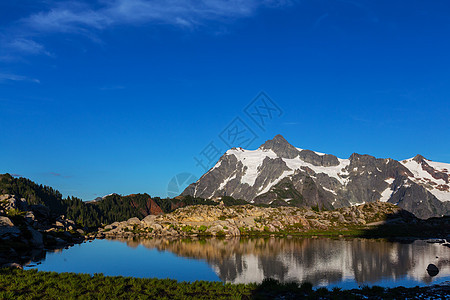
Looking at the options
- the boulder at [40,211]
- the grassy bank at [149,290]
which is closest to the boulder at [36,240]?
the boulder at [40,211]

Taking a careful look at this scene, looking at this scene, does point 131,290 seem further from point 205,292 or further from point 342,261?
→ point 342,261

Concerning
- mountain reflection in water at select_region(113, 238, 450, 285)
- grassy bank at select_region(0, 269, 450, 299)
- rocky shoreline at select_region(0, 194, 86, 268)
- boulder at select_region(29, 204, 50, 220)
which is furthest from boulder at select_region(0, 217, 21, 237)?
boulder at select_region(29, 204, 50, 220)

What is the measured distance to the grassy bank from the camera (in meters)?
37.5

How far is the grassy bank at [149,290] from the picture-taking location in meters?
37.5

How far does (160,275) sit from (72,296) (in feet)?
86.5

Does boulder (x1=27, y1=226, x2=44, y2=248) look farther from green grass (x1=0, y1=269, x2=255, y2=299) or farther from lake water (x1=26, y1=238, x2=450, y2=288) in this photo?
green grass (x1=0, y1=269, x2=255, y2=299)

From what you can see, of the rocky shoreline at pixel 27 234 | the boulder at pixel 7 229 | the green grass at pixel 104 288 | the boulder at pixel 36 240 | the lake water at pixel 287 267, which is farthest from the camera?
the boulder at pixel 36 240

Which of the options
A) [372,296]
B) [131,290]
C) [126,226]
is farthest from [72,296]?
[126,226]

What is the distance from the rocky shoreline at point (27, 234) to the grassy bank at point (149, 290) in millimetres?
16120

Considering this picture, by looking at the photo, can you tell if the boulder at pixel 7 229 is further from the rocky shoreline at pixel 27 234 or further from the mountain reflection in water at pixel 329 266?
the mountain reflection in water at pixel 329 266

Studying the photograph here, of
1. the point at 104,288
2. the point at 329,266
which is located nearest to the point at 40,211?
the point at 329,266

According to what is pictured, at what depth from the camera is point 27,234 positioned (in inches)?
4094

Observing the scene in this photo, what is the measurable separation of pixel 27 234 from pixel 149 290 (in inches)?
3279

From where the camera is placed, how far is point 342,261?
82.3 metres
